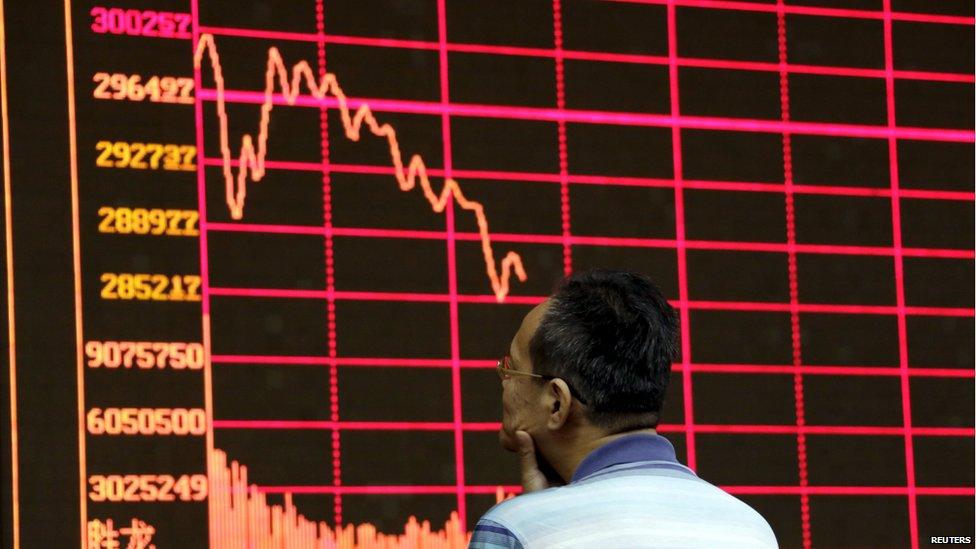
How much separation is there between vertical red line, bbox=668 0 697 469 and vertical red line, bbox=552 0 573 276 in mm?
243

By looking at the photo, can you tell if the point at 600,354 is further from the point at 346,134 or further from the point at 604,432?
the point at 346,134

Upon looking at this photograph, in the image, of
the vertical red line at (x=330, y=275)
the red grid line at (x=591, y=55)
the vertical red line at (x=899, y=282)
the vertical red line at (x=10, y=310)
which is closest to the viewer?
the vertical red line at (x=10, y=310)

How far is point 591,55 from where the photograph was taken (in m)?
3.75

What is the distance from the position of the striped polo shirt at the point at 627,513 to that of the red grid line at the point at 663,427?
5.73ft

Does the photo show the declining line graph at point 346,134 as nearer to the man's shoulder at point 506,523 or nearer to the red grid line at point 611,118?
the red grid line at point 611,118

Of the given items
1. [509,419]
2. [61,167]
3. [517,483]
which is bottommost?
[517,483]

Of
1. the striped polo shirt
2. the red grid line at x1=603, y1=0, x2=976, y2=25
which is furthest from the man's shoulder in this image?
the red grid line at x1=603, y1=0, x2=976, y2=25

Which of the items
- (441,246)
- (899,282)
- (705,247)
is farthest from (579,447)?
(899,282)

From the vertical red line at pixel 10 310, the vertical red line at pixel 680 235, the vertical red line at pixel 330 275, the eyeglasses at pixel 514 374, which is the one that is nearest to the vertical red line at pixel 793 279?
the vertical red line at pixel 680 235

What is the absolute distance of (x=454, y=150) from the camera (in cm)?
362

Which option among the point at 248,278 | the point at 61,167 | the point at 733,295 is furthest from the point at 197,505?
the point at 733,295

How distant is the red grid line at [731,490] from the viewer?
11.1 feet

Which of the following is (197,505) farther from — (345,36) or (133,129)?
(345,36)

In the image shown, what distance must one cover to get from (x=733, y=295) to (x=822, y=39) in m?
0.62
